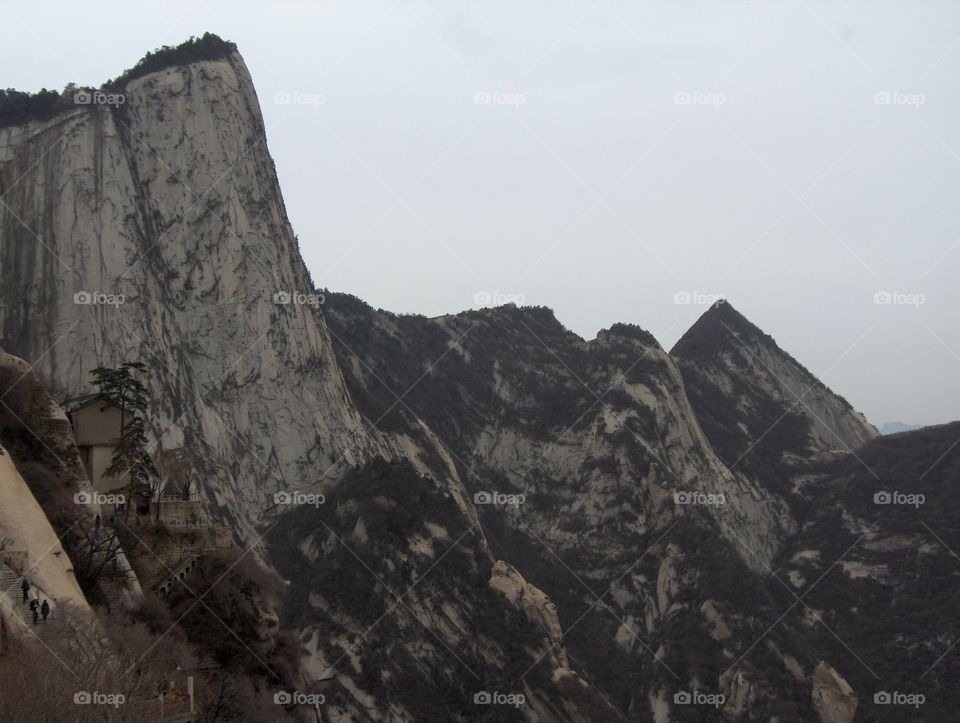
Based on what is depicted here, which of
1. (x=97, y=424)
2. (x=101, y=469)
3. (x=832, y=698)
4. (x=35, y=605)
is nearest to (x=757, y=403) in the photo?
(x=832, y=698)

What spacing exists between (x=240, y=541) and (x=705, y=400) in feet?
194

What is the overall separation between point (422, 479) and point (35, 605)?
59648mm

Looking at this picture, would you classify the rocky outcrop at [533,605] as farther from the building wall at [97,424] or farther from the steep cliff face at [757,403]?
the building wall at [97,424]

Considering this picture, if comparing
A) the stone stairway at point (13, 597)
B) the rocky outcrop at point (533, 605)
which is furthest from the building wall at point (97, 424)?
the rocky outcrop at point (533, 605)

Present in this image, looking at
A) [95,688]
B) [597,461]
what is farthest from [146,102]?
[95,688]

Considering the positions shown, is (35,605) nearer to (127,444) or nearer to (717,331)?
(127,444)

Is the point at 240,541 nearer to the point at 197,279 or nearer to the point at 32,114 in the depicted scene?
the point at 197,279

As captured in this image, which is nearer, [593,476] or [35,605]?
[35,605]

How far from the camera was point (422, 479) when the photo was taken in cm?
9225

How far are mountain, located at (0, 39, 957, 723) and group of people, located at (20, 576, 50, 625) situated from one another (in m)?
37.8

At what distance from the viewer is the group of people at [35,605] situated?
107 ft

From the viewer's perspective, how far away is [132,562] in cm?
4356

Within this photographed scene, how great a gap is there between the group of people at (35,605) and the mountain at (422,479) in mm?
37779

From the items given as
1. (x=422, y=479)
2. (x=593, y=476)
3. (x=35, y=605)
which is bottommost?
(x=593, y=476)
